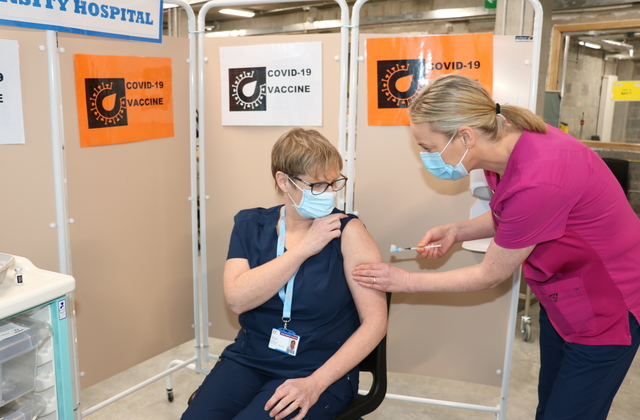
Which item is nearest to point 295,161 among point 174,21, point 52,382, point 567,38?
point 52,382

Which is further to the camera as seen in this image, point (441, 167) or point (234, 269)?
point (234, 269)

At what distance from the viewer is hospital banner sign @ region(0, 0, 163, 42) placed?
1721 mm

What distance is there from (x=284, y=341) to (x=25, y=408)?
2.32 feet

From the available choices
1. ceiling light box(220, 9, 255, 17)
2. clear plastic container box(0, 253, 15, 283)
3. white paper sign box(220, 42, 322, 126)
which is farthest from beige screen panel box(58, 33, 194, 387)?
ceiling light box(220, 9, 255, 17)

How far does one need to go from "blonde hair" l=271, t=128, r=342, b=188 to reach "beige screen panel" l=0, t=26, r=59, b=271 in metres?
0.89

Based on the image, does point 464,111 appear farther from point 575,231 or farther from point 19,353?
point 19,353

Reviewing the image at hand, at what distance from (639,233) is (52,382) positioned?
64.1 inches

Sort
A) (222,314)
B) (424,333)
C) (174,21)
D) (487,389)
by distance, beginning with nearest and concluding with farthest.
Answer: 1. (424,333)
2. (222,314)
3. (487,389)
4. (174,21)

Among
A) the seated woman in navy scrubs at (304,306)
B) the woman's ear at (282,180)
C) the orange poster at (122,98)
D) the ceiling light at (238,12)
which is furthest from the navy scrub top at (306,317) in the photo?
the ceiling light at (238,12)

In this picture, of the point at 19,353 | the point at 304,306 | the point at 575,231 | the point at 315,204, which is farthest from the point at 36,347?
the point at 575,231

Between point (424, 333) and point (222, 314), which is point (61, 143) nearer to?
point (222, 314)

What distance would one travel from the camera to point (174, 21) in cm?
806

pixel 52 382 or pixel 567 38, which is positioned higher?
pixel 567 38

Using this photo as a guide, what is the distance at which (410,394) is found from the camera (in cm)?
281
